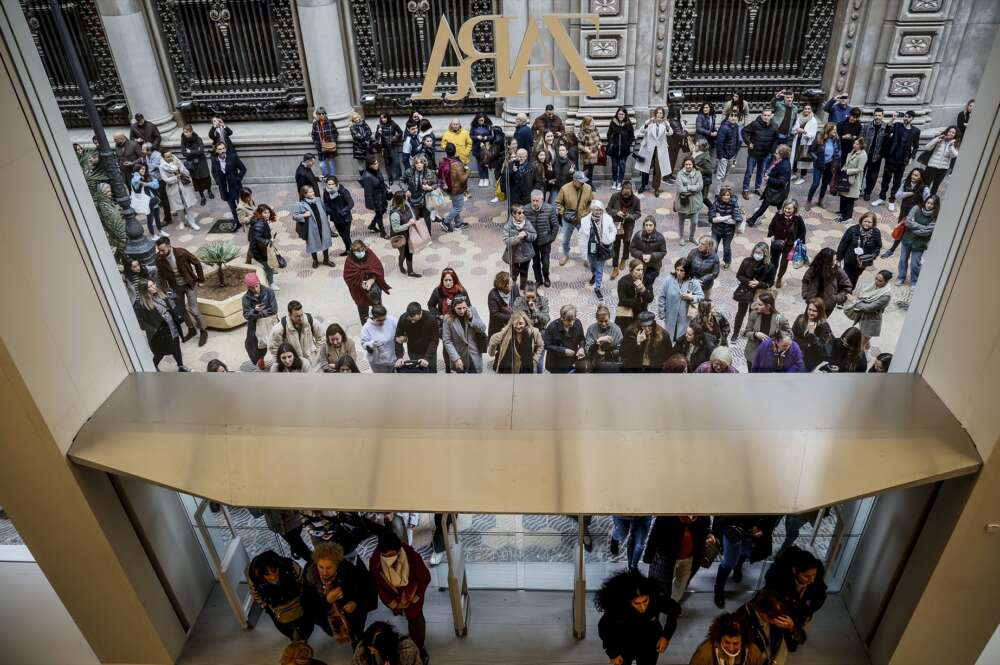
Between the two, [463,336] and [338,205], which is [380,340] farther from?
[338,205]

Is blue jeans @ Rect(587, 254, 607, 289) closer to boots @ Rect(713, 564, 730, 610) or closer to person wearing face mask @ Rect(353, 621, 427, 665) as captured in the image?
boots @ Rect(713, 564, 730, 610)

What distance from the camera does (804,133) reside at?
571 cm

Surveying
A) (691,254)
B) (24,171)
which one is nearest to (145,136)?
(24,171)

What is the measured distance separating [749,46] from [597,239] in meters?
2.00

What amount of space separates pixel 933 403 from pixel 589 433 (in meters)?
2.04

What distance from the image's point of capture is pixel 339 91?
5.43 metres

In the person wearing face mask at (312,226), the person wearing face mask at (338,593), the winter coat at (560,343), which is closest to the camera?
the person wearing face mask at (338,593)

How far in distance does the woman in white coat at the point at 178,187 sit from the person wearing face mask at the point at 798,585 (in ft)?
16.8

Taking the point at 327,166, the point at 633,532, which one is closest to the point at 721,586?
the point at 633,532

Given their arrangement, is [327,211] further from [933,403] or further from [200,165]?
[933,403]

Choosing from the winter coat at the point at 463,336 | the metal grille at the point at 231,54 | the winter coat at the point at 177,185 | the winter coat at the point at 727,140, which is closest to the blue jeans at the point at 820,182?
the winter coat at the point at 727,140

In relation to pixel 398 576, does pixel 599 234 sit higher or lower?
higher

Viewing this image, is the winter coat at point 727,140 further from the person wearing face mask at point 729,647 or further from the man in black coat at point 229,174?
the man in black coat at point 229,174

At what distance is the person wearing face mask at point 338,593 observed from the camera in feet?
16.0
